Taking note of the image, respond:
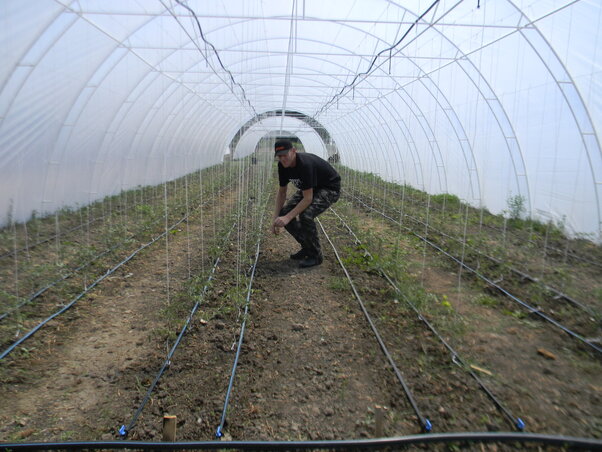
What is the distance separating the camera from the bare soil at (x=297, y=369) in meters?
2.78

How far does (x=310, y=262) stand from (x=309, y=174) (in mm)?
1299

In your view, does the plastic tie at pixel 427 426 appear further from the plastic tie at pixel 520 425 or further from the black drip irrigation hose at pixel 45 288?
the black drip irrigation hose at pixel 45 288

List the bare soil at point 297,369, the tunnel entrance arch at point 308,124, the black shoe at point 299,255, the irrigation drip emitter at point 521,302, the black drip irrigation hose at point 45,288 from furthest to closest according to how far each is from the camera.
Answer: the tunnel entrance arch at point 308,124, the black shoe at point 299,255, the black drip irrigation hose at point 45,288, the irrigation drip emitter at point 521,302, the bare soil at point 297,369

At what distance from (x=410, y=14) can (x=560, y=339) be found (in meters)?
5.46

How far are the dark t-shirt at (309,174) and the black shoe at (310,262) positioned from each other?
0.99 meters

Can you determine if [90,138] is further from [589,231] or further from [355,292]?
[589,231]

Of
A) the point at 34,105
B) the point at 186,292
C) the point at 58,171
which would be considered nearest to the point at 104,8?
the point at 34,105

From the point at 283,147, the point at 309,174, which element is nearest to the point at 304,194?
the point at 309,174

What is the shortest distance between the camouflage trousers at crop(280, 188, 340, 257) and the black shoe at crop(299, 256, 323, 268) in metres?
0.15

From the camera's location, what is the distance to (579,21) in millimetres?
5418

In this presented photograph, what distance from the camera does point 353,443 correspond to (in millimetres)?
2428

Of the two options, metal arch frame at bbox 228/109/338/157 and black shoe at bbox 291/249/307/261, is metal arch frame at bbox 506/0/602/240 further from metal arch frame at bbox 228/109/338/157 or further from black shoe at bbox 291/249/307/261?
metal arch frame at bbox 228/109/338/157

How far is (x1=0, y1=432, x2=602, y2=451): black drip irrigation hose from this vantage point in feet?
7.72

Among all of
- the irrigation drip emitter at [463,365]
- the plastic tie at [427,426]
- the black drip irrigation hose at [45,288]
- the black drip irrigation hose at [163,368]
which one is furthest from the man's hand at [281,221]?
the plastic tie at [427,426]
